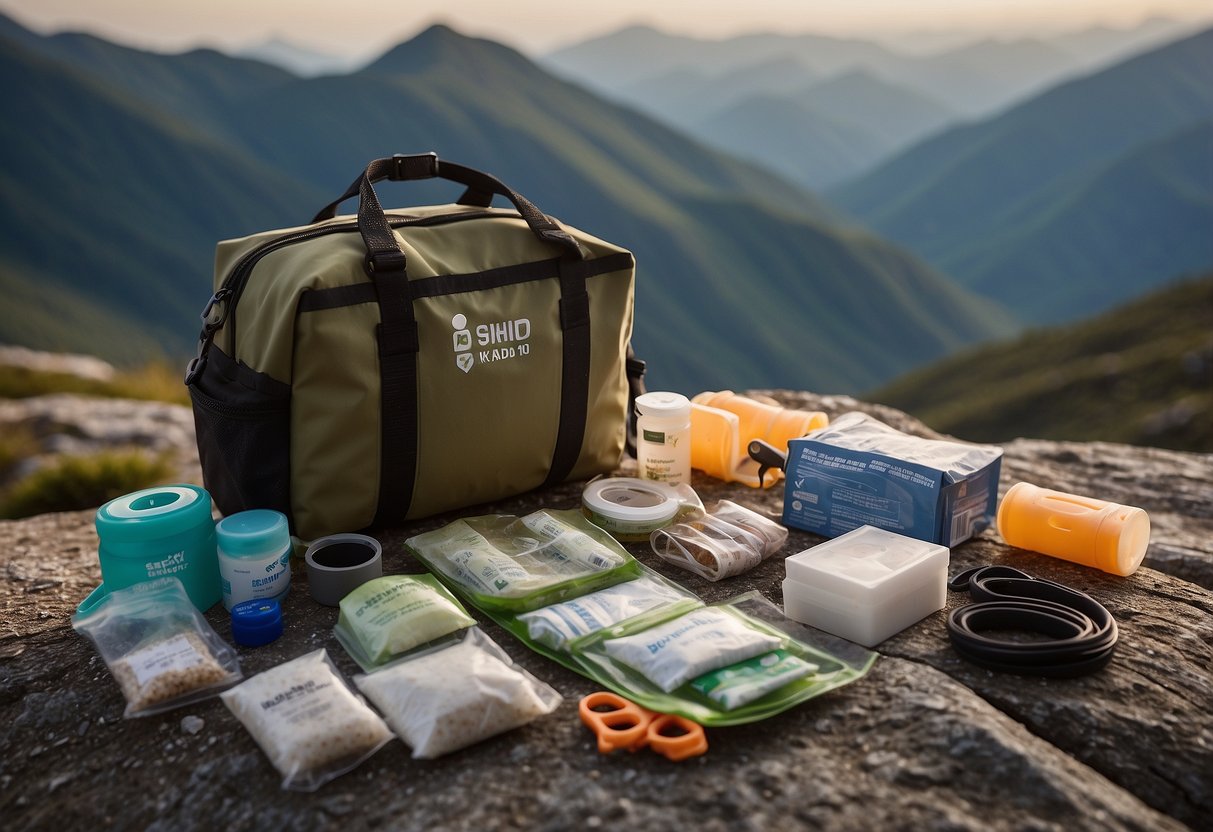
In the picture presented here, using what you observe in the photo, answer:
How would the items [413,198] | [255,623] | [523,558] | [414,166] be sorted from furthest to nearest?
[413,198] < [414,166] < [523,558] < [255,623]

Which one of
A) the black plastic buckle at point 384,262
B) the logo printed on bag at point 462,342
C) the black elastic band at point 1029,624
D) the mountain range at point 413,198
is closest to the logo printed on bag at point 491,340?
the logo printed on bag at point 462,342

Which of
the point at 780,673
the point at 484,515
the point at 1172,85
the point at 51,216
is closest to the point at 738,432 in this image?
the point at 484,515

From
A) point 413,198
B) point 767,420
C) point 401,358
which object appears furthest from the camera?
point 413,198

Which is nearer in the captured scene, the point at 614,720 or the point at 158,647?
the point at 614,720

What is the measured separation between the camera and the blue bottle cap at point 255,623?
9.31 feet

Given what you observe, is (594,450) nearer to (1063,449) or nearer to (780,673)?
(780,673)

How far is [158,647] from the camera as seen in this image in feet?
8.66

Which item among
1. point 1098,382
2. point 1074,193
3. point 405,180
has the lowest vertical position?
point 1074,193

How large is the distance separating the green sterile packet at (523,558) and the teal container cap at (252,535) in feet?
1.66

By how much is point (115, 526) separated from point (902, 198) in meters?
200

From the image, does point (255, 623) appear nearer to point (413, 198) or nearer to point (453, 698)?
point (453, 698)

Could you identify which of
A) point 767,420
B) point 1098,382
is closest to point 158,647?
point 767,420

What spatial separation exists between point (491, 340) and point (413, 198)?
106661mm

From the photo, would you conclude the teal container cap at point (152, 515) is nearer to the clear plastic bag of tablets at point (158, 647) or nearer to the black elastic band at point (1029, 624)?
the clear plastic bag of tablets at point (158, 647)
